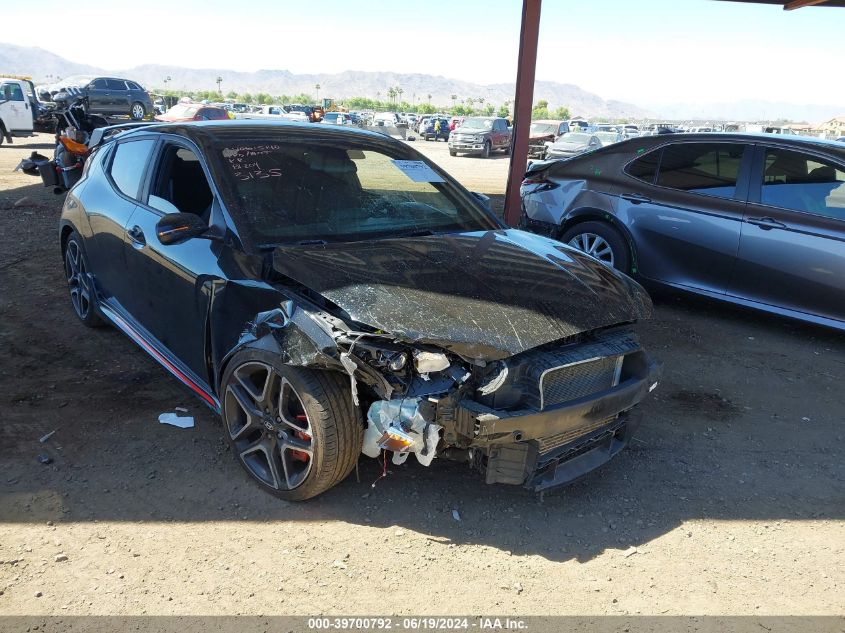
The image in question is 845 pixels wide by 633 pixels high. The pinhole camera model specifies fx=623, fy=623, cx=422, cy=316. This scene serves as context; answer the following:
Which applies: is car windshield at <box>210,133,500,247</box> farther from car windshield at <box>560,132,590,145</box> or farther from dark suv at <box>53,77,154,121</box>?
dark suv at <box>53,77,154,121</box>

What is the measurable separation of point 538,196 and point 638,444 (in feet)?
12.1

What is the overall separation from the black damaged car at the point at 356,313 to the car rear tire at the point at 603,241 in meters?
2.49

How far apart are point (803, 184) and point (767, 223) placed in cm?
44

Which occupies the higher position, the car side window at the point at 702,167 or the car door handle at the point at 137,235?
the car side window at the point at 702,167

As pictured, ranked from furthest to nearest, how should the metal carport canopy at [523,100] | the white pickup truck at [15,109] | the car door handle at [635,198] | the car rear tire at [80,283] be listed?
the white pickup truck at [15,109], the metal carport canopy at [523,100], the car door handle at [635,198], the car rear tire at [80,283]

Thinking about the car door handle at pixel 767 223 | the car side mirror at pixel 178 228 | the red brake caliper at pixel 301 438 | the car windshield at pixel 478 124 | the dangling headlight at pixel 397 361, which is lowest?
the red brake caliper at pixel 301 438

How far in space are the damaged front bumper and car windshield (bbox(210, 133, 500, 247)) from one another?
134 cm

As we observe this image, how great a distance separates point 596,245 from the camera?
611 cm

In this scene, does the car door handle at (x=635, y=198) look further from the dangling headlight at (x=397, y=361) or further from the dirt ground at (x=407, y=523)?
the dangling headlight at (x=397, y=361)

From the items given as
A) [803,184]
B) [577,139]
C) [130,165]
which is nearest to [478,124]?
[577,139]

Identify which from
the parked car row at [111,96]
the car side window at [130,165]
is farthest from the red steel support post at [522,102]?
the parked car row at [111,96]

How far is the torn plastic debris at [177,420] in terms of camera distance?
352cm

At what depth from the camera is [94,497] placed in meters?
2.88

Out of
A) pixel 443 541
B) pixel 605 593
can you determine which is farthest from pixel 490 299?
pixel 605 593
